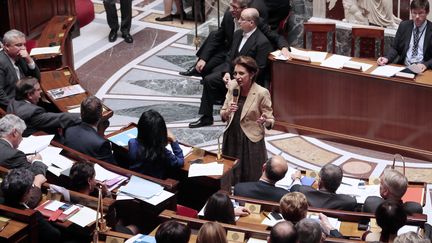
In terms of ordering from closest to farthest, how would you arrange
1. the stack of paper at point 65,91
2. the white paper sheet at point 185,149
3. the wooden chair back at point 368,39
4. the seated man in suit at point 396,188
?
the seated man in suit at point 396,188 → the white paper sheet at point 185,149 → the stack of paper at point 65,91 → the wooden chair back at point 368,39

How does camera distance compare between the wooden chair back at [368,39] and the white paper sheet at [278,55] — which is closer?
the white paper sheet at [278,55]

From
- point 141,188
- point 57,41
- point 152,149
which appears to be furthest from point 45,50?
point 141,188

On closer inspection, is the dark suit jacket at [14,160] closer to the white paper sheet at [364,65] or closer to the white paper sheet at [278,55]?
the white paper sheet at [278,55]

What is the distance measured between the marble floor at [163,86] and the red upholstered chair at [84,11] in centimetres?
11

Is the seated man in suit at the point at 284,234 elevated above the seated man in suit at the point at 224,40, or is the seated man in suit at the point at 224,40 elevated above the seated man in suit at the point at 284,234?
the seated man in suit at the point at 224,40

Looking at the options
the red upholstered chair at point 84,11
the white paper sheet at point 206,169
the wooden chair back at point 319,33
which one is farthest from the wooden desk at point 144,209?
the red upholstered chair at point 84,11

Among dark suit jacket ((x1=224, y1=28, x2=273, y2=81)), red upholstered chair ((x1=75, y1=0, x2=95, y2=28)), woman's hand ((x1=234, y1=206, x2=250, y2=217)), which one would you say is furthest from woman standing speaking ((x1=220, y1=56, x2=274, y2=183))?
red upholstered chair ((x1=75, y1=0, x2=95, y2=28))

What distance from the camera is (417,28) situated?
863 cm

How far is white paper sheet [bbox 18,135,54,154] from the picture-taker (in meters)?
6.58

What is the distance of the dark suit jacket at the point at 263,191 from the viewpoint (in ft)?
20.1

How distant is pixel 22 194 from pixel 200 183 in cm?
168

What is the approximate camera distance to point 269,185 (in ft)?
20.2

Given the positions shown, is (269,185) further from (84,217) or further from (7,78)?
(7,78)

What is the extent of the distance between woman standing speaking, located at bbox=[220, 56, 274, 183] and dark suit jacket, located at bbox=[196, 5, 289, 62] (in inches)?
79.6
